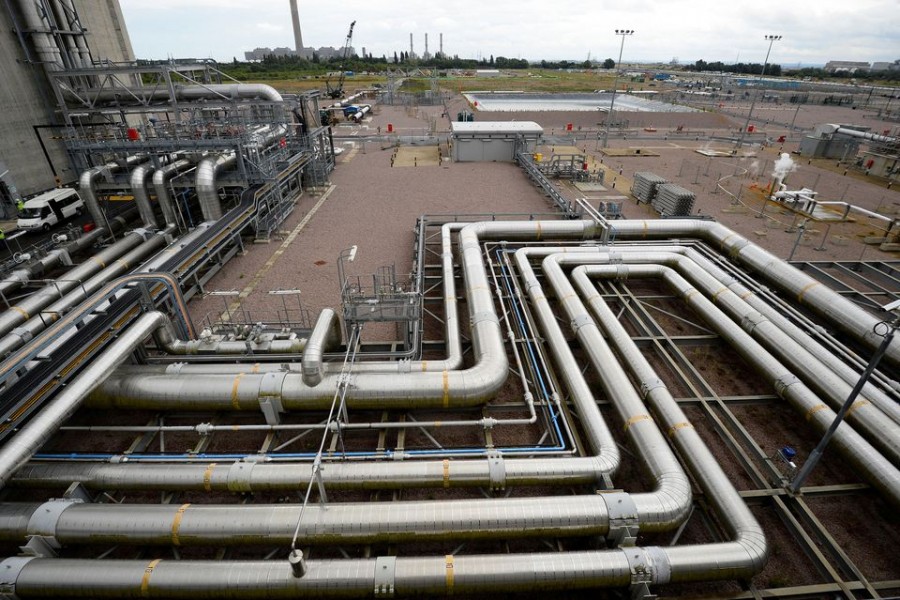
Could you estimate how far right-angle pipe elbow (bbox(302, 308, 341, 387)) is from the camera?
1145cm

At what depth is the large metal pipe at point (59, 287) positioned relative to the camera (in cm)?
1553

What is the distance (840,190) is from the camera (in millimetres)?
35156

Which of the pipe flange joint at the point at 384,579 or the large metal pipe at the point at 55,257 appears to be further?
the large metal pipe at the point at 55,257

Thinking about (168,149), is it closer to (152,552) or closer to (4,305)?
(4,305)

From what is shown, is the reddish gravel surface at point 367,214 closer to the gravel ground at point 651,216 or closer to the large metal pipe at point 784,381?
the gravel ground at point 651,216

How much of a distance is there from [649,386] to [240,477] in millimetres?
11525

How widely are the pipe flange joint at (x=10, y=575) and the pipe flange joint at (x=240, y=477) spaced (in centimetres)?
374

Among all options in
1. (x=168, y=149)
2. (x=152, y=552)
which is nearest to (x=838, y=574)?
(x=152, y=552)

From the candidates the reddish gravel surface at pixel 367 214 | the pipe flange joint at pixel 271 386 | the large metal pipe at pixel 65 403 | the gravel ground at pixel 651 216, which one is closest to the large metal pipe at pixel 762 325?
the gravel ground at pixel 651 216

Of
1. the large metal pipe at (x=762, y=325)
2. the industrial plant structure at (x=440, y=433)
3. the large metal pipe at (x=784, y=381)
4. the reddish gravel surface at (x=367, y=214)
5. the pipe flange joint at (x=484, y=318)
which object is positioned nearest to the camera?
the industrial plant structure at (x=440, y=433)

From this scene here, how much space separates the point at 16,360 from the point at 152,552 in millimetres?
6029

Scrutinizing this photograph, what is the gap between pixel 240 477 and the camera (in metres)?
9.80

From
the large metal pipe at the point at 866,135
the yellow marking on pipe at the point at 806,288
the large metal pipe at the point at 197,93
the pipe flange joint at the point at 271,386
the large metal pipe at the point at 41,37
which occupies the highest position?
the large metal pipe at the point at 41,37

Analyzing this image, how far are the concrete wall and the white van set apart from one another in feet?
7.59
